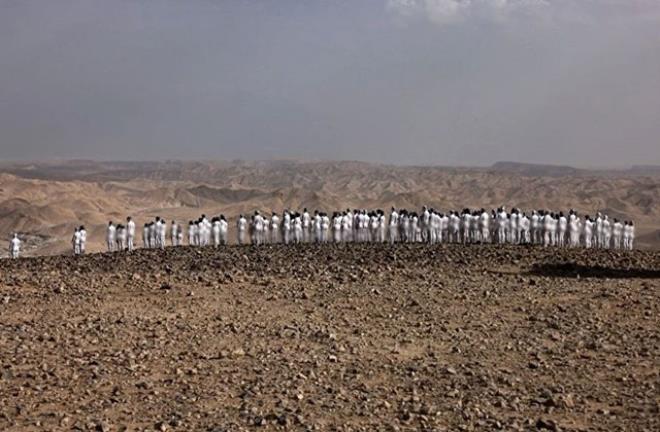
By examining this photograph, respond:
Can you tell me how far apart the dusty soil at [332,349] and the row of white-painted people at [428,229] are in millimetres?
8233

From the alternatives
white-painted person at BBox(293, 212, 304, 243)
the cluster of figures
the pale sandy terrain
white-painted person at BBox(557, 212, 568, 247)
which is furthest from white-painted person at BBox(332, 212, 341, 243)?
the pale sandy terrain

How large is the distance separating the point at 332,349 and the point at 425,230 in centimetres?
1808

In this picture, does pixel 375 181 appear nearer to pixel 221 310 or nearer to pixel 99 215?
pixel 99 215

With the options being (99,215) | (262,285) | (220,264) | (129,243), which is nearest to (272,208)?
(99,215)

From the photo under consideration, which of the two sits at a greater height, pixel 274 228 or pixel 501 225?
pixel 501 225

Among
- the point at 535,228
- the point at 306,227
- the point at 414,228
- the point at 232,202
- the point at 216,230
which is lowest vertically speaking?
the point at 232,202

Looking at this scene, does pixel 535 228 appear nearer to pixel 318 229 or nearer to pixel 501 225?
pixel 501 225

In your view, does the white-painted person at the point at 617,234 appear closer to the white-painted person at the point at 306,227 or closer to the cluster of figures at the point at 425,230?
the cluster of figures at the point at 425,230

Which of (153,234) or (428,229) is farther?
(153,234)

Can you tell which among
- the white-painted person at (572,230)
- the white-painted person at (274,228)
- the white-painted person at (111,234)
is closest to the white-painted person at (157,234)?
the white-painted person at (111,234)

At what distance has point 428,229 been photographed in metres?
30.1

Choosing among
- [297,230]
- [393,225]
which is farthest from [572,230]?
[297,230]

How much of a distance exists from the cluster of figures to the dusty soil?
825 centimetres

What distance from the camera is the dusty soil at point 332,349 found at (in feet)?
31.6
